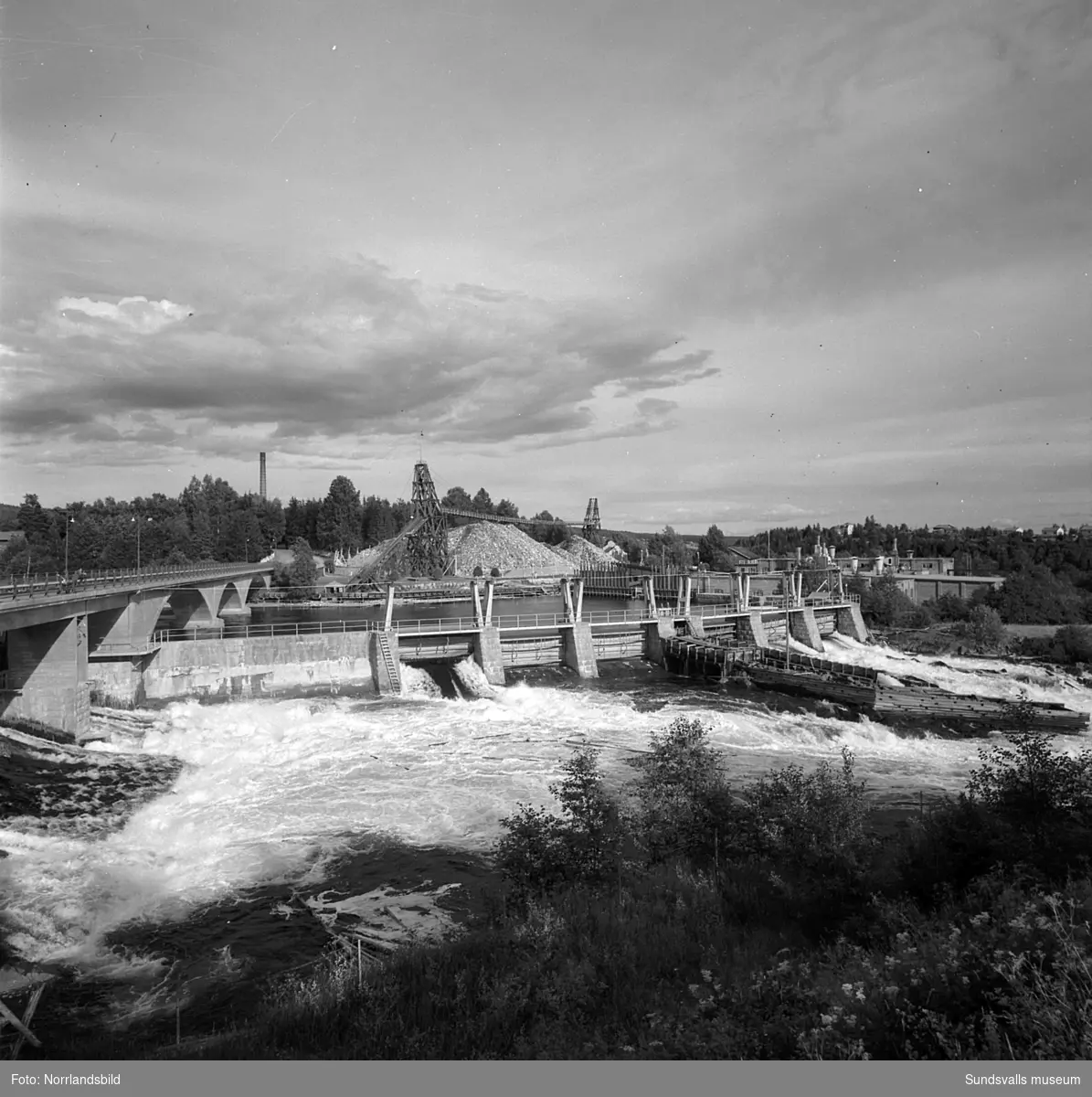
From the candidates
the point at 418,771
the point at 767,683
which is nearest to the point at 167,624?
the point at 418,771

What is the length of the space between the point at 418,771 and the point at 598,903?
569 inches

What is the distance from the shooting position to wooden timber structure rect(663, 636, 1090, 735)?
30.8m

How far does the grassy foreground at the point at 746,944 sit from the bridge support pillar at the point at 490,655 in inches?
987

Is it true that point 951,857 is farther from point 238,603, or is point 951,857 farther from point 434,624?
point 238,603

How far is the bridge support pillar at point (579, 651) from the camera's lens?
144 feet

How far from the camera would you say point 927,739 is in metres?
29.2

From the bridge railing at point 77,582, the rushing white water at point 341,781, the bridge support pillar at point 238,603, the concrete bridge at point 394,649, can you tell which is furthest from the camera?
the bridge support pillar at point 238,603

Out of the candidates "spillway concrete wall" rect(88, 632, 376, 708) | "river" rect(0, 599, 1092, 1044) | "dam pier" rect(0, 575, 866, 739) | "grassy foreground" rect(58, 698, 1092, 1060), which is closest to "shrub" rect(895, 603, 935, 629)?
"dam pier" rect(0, 575, 866, 739)

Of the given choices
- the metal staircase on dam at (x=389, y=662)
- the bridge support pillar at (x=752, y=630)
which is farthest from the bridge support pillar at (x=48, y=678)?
the bridge support pillar at (x=752, y=630)

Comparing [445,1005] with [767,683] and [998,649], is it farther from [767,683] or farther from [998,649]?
[998,649]

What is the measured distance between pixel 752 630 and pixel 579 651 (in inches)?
563

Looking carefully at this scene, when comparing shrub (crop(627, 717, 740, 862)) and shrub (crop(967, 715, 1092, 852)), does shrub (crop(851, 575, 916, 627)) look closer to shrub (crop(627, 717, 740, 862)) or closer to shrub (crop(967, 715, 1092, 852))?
shrub (crop(967, 715, 1092, 852))

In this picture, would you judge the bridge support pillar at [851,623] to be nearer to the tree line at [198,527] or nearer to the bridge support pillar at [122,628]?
the bridge support pillar at [122,628]

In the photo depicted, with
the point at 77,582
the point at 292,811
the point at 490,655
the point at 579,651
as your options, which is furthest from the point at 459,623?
the point at 292,811
